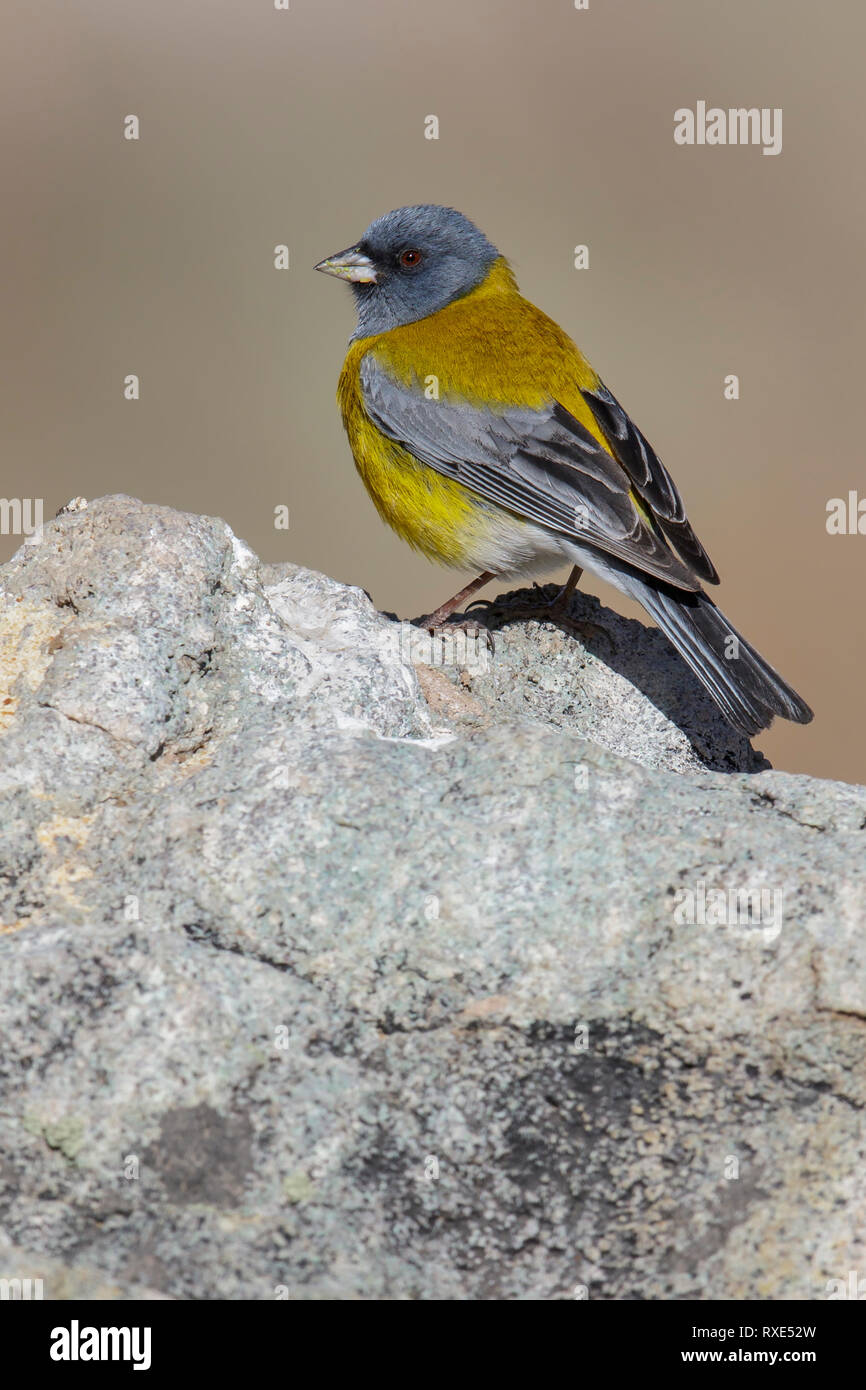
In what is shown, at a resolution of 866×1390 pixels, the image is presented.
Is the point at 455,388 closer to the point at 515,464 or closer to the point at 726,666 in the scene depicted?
the point at 515,464

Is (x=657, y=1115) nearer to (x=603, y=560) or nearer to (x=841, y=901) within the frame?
(x=841, y=901)

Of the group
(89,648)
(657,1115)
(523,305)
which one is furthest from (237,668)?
(523,305)

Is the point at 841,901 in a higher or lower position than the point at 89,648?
lower

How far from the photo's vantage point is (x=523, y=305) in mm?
5391

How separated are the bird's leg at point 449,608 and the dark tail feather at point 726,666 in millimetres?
712

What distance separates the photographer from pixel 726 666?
12.6ft

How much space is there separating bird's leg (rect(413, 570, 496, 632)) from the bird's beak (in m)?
1.51

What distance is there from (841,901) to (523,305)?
3844 millimetres

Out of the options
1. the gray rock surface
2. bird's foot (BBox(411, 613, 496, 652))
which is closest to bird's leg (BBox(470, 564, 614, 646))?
bird's foot (BBox(411, 613, 496, 652))

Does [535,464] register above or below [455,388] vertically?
below

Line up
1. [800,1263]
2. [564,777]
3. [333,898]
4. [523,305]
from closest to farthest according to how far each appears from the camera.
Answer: [800,1263]
[333,898]
[564,777]
[523,305]

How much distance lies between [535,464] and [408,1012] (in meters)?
2.78

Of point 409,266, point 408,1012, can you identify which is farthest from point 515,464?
point 408,1012

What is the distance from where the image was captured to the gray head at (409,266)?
539 centimetres
